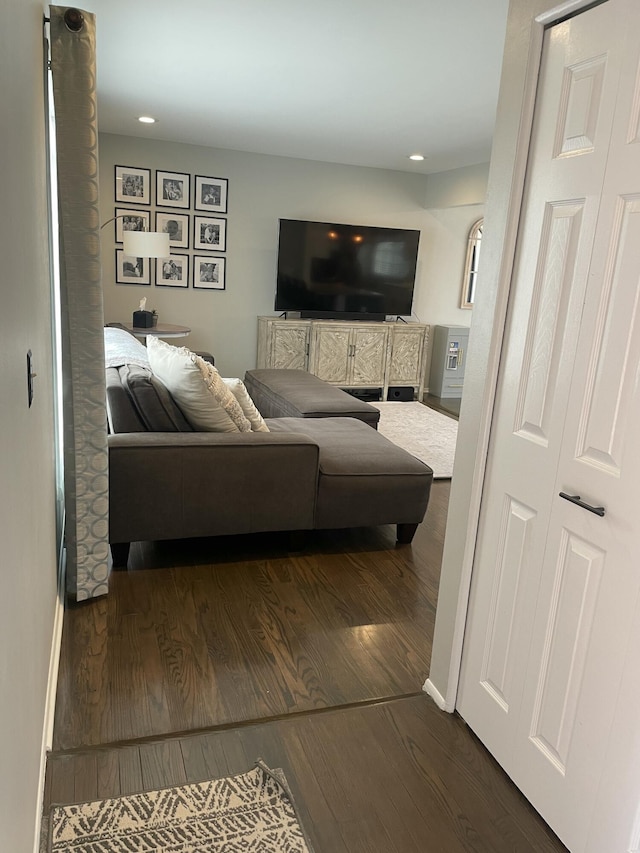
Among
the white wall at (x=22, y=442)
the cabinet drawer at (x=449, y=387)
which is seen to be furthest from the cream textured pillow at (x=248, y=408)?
the cabinet drawer at (x=449, y=387)

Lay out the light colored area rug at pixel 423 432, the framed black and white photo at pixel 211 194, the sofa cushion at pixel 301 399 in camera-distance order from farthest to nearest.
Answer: the framed black and white photo at pixel 211 194 < the light colored area rug at pixel 423 432 < the sofa cushion at pixel 301 399

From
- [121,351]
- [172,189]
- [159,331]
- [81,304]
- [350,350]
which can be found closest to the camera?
[81,304]

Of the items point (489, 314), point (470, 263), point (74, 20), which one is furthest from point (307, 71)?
point (470, 263)

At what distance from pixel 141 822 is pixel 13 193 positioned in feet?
4.90

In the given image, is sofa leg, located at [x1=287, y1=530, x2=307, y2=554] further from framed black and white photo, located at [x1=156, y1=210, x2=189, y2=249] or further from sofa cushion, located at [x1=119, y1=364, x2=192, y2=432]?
framed black and white photo, located at [x1=156, y1=210, x2=189, y2=249]

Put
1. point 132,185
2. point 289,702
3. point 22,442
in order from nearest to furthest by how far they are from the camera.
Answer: point 22,442 → point 289,702 → point 132,185

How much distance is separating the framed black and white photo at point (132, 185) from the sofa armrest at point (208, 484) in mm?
4097

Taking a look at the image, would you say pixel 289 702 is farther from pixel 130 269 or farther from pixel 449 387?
pixel 449 387

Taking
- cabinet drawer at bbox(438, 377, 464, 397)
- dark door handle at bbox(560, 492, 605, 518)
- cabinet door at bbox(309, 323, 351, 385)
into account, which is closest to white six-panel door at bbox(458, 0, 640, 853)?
dark door handle at bbox(560, 492, 605, 518)

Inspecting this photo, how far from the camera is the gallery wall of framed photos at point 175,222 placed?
6.18 meters

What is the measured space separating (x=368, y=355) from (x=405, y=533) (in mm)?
3784

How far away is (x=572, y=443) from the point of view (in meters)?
1.59

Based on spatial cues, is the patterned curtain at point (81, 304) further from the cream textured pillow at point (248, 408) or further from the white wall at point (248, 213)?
the white wall at point (248, 213)

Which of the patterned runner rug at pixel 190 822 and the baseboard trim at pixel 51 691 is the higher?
the baseboard trim at pixel 51 691
